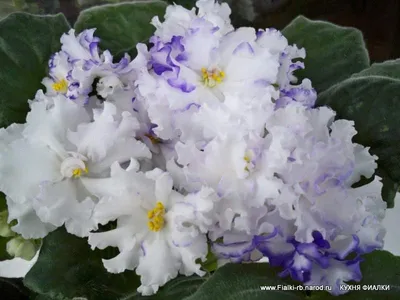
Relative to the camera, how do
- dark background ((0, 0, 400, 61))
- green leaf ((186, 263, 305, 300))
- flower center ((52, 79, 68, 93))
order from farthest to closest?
dark background ((0, 0, 400, 61)) → flower center ((52, 79, 68, 93)) → green leaf ((186, 263, 305, 300))

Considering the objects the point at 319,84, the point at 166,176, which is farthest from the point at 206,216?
the point at 319,84

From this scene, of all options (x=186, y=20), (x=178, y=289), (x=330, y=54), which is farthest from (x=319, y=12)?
(x=178, y=289)

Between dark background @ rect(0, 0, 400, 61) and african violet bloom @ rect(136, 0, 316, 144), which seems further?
dark background @ rect(0, 0, 400, 61)

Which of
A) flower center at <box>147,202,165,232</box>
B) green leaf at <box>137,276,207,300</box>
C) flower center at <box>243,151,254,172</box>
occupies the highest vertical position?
flower center at <box>243,151,254,172</box>

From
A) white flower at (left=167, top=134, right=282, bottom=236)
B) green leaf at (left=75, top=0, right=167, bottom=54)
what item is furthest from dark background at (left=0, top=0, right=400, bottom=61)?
white flower at (left=167, top=134, right=282, bottom=236)

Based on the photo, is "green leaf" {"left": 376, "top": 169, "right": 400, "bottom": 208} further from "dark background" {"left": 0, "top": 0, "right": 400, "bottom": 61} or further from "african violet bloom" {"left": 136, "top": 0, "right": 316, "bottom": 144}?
"dark background" {"left": 0, "top": 0, "right": 400, "bottom": 61}

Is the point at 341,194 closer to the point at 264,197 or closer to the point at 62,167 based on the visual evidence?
the point at 264,197

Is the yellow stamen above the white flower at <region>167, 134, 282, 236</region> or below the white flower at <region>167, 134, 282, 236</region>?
below
